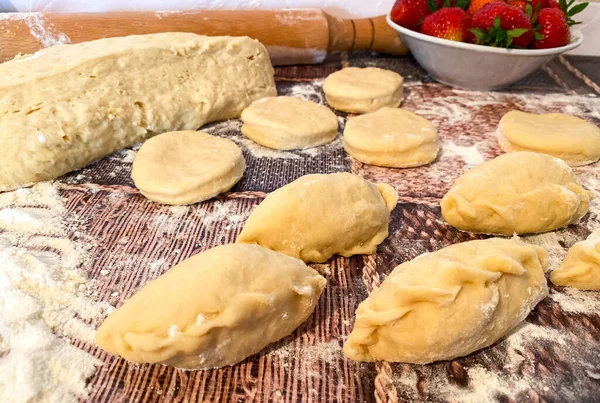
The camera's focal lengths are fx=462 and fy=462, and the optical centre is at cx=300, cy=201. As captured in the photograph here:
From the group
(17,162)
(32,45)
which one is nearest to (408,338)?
(17,162)

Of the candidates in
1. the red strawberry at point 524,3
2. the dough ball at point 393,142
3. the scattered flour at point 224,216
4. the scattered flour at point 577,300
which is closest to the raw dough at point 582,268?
the scattered flour at point 577,300

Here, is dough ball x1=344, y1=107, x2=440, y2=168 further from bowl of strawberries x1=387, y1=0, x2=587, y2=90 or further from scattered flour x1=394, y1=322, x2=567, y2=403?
scattered flour x1=394, y1=322, x2=567, y2=403

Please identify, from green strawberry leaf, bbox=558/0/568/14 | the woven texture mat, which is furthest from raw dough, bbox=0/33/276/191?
green strawberry leaf, bbox=558/0/568/14

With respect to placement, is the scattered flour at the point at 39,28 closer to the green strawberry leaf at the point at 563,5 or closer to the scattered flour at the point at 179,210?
the scattered flour at the point at 179,210

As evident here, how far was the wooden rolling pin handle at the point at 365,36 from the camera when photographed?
2312mm

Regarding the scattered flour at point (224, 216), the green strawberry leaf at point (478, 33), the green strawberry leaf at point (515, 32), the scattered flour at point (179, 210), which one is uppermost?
the green strawberry leaf at point (515, 32)

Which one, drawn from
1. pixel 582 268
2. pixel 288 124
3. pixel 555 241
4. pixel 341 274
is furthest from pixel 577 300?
pixel 288 124

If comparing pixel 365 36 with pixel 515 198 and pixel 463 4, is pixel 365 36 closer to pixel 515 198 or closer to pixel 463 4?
pixel 463 4

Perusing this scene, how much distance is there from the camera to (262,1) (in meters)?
2.44

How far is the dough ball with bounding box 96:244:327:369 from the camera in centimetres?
86

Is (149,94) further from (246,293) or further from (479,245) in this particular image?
(479,245)

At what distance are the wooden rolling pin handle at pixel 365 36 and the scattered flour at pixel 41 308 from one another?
5.13 feet

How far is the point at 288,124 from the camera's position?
1642mm

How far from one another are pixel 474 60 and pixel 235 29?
1055 mm
